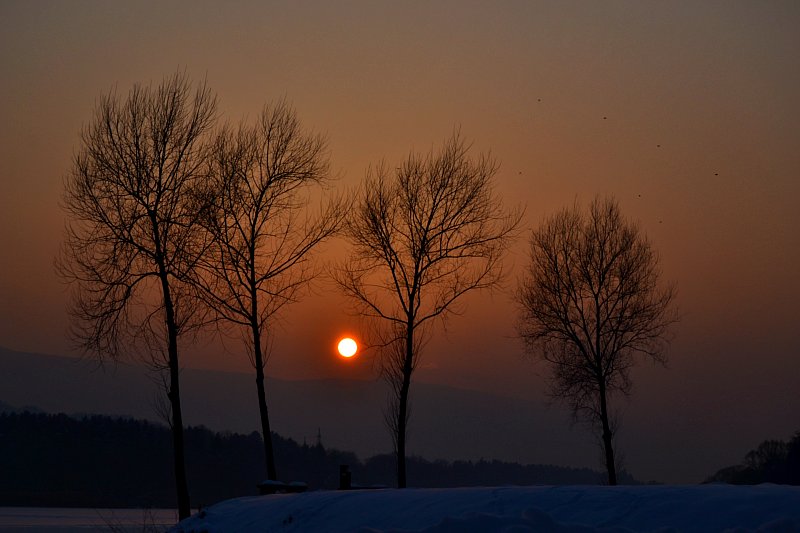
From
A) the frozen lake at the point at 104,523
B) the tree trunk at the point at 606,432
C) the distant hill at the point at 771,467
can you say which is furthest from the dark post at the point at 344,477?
the distant hill at the point at 771,467

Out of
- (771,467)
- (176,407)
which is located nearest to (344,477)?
(176,407)

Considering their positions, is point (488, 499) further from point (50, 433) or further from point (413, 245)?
point (50, 433)

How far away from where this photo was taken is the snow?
1141 cm

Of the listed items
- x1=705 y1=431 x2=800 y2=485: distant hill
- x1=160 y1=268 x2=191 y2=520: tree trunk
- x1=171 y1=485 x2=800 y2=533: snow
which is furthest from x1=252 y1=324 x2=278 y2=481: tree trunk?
x1=705 y1=431 x2=800 y2=485: distant hill

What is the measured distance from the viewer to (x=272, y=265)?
2839 centimetres

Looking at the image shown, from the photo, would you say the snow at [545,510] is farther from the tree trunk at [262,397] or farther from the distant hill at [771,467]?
the distant hill at [771,467]

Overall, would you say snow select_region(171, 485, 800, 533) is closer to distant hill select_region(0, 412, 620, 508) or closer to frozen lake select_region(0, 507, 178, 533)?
frozen lake select_region(0, 507, 178, 533)

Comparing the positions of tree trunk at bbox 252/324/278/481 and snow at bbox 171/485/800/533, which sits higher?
tree trunk at bbox 252/324/278/481

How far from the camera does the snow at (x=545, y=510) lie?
Answer: 11414 mm

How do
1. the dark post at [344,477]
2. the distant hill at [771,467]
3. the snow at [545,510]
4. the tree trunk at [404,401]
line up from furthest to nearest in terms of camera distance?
1. the distant hill at [771,467]
2. the tree trunk at [404,401]
3. the dark post at [344,477]
4. the snow at [545,510]

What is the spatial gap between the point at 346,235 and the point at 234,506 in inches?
580

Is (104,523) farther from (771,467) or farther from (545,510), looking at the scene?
(771,467)

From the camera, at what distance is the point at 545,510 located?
41.2 feet

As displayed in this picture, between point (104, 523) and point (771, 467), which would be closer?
point (104, 523)
